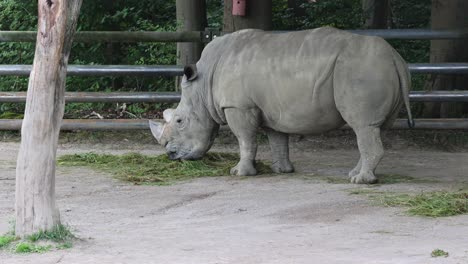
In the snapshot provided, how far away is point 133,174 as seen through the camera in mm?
10789

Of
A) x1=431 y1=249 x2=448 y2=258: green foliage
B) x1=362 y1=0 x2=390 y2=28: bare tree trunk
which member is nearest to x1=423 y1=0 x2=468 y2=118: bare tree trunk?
x1=362 y1=0 x2=390 y2=28: bare tree trunk

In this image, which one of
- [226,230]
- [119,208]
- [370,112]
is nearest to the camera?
[226,230]

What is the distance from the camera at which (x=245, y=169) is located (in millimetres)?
10742

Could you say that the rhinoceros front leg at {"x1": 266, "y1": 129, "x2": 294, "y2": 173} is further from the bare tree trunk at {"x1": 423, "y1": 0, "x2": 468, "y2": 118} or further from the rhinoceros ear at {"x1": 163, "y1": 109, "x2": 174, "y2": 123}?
the bare tree trunk at {"x1": 423, "y1": 0, "x2": 468, "y2": 118}

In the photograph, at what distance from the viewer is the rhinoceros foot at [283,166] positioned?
1098cm

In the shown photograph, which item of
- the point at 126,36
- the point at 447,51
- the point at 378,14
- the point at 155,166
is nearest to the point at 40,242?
the point at 155,166

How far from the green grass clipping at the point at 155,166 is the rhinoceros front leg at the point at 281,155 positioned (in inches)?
4.9

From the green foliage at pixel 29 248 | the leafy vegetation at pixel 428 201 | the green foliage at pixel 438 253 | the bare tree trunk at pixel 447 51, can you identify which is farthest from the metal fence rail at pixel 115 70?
the green foliage at pixel 438 253

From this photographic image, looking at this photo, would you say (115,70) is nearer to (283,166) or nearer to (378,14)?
(283,166)

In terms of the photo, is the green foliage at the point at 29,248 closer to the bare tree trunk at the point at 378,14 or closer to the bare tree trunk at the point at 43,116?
the bare tree trunk at the point at 43,116

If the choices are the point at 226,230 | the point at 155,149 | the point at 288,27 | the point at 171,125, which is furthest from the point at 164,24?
the point at 226,230

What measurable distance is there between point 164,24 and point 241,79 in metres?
7.10

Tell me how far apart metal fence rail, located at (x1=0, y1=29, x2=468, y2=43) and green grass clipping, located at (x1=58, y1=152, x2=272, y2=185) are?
1.94 meters

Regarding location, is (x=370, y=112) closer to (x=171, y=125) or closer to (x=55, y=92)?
(x=171, y=125)
